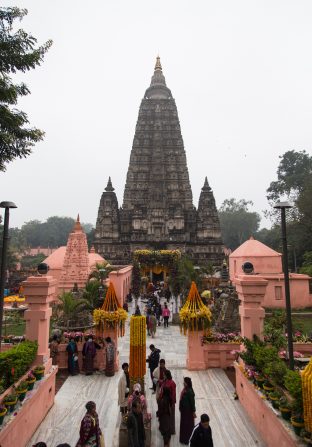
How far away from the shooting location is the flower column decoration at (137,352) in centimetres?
770

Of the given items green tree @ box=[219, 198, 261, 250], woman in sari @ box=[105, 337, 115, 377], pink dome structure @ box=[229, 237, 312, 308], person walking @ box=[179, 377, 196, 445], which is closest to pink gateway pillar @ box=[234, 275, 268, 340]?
person walking @ box=[179, 377, 196, 445]

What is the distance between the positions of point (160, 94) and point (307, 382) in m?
54.3

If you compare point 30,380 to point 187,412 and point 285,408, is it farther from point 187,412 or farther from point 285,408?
point 285,408

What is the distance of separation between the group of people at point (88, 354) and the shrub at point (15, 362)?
280cm

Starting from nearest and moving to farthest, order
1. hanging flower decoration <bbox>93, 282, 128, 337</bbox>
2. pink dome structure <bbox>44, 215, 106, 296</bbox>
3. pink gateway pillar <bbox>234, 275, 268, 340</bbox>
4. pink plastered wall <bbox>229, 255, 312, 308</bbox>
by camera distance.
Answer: pink gateway pillar <bbox>234, 275, 268, 340</bbox> → hanging flower decoration <bbox>93, 282, 128, 337</bbox> → pink dome structure <bbox>44, 215, 106, 296</bbox> → pink plastered wall <bbox>229, 255, 312, 308</bbox>

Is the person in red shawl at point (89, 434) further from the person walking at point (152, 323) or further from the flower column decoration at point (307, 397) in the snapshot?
the person walking at point (152, 323)

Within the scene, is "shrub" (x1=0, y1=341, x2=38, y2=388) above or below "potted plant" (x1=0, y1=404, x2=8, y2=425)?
above

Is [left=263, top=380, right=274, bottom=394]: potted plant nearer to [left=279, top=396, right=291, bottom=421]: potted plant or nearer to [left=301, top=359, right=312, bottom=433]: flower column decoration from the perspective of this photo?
[left=279, top=396, right=291, bottom=421]: potted plant

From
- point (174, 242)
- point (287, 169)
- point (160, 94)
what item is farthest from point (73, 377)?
point (287, 169)

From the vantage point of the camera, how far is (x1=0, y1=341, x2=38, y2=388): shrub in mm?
6343

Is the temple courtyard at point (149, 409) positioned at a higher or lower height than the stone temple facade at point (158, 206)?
lower

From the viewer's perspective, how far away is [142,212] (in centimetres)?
4731

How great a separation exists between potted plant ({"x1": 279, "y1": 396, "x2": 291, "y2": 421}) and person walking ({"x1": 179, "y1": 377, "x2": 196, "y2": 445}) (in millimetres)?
1554

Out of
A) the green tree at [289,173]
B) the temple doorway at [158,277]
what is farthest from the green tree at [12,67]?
the green tree at [289,173]
